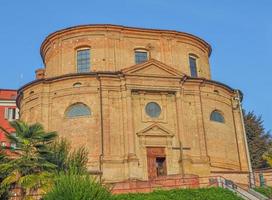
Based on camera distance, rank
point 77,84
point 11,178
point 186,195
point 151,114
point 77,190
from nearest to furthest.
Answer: point 77,190 → point 11,178 → point 186,195 → point 151,114 → point 77,84

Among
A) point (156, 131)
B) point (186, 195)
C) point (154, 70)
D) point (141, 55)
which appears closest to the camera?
point (186, 195)

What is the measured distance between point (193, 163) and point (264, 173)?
5.38 meters

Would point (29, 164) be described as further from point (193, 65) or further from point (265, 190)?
point (193, 65)

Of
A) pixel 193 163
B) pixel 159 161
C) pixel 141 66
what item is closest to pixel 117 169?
pixel 159 161

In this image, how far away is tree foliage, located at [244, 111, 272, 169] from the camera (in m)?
50.8

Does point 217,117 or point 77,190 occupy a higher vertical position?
point 217,117

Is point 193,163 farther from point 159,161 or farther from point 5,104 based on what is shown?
point 5,104

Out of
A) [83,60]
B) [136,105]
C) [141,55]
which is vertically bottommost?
[136,105]

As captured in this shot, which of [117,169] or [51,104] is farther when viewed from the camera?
[51,104]

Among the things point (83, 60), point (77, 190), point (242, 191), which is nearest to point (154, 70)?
point (83, 60)

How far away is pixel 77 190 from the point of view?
20906mm

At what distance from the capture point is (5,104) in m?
54.8

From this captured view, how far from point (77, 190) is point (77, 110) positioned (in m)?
18.0

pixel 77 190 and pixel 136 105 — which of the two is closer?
pixel 77 190
